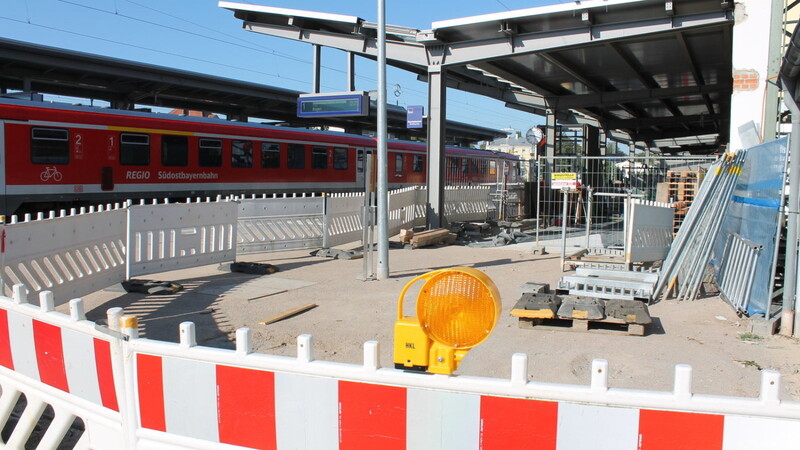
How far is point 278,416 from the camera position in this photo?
2.79 metres

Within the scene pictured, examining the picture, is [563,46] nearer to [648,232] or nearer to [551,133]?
[648,232]

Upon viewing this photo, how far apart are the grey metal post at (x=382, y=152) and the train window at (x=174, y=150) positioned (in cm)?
866

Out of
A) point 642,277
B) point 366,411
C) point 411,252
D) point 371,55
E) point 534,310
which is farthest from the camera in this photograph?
point 371,55

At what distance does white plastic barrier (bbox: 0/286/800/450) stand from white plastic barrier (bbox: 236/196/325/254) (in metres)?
9.82

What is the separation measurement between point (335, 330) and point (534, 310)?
2427 mm

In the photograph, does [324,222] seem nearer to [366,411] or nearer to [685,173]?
[685,173]

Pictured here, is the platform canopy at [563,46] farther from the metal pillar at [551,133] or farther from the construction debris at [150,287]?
the construction debris at [150,287]

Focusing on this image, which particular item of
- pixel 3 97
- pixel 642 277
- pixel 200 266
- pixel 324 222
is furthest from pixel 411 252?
pixel 3 97

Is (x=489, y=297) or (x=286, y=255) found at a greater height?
(x=489, y=297)

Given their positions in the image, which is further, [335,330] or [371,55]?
[371,55]

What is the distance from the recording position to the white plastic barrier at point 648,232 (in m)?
10.6

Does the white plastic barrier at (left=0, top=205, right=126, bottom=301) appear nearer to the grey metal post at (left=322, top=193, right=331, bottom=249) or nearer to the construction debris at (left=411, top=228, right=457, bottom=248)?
the grey metal post at (left=322, top=193, right=331, bottom=249)

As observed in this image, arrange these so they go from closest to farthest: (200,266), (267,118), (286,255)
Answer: (200,266) → (286,255) → (267,118)

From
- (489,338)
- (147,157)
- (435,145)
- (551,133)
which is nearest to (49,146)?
(147,157)
